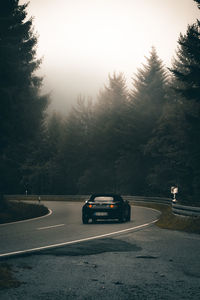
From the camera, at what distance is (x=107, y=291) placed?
5820mm

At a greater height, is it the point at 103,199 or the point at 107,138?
the point at 107,138

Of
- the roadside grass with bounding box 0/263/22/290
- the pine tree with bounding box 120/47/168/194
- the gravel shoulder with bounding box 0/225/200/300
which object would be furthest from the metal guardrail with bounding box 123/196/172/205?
the roadside grass with bounding box 0/263/22/290

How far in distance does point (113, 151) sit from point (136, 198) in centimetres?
2250

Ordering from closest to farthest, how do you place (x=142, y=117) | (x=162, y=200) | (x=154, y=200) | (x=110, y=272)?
(x=110, y=272) < (x=162, y=200) < (x=154, y=200) < (x=142, y=117)

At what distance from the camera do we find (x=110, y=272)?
23.4ft

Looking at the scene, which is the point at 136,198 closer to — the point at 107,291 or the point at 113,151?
the point at 113,151

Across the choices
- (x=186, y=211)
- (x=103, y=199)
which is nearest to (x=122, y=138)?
(x=103, y=199)

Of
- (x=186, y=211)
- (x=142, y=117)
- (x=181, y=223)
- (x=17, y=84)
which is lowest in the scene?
(x=181, y=223)

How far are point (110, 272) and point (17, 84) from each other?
20.4 meters

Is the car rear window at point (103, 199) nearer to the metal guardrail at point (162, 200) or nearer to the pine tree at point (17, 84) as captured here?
the metal guardrail at point (162, 200)

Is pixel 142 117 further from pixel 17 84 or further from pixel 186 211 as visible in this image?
pixel 186 211

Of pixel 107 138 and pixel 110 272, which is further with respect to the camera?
pixel 107 138

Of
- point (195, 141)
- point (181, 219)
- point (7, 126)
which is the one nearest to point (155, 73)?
point (195, 141)

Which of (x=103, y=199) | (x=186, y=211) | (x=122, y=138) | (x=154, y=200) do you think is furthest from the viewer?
(x=122, y=138)
